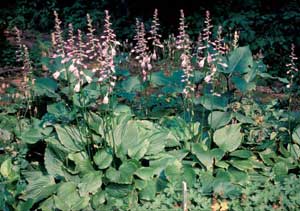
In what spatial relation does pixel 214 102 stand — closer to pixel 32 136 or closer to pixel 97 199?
pixel 97 199

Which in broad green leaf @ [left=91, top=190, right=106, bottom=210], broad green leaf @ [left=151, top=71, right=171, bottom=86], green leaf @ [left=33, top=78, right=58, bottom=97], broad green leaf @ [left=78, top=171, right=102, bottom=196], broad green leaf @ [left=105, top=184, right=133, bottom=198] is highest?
broad green leaf @ [left=151, top=71, right=171, bottom=86]

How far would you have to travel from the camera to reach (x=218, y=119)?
14.7 feet

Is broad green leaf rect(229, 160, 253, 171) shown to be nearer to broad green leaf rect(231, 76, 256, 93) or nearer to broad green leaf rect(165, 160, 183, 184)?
broad green leaf rect(165, 160, 183, 184)

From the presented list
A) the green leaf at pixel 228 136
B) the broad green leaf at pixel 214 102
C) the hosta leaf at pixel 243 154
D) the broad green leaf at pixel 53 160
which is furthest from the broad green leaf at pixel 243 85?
the broad green leaf at pixel 53 160

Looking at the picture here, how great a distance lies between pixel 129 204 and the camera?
151 inches

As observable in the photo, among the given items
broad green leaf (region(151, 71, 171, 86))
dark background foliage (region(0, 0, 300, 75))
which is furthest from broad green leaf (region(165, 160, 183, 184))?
dark background foliage (region(0, 0, 300, 75))

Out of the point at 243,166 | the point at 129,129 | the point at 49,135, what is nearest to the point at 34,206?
the point at 49,135

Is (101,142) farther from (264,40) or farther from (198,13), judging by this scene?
(198,13)

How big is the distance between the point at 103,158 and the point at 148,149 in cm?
40

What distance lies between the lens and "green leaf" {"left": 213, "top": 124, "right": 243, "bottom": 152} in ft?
14.1

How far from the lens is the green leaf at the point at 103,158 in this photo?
400 cm

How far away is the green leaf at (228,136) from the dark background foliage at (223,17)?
3.46m

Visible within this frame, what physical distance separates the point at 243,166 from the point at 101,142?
125 centimetres

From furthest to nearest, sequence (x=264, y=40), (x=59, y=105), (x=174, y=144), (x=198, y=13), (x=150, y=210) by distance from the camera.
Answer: (x=198, y=13), (x=264, y=40), (x=59, y=105), (x=174, y=144), (x=150, y=210)
